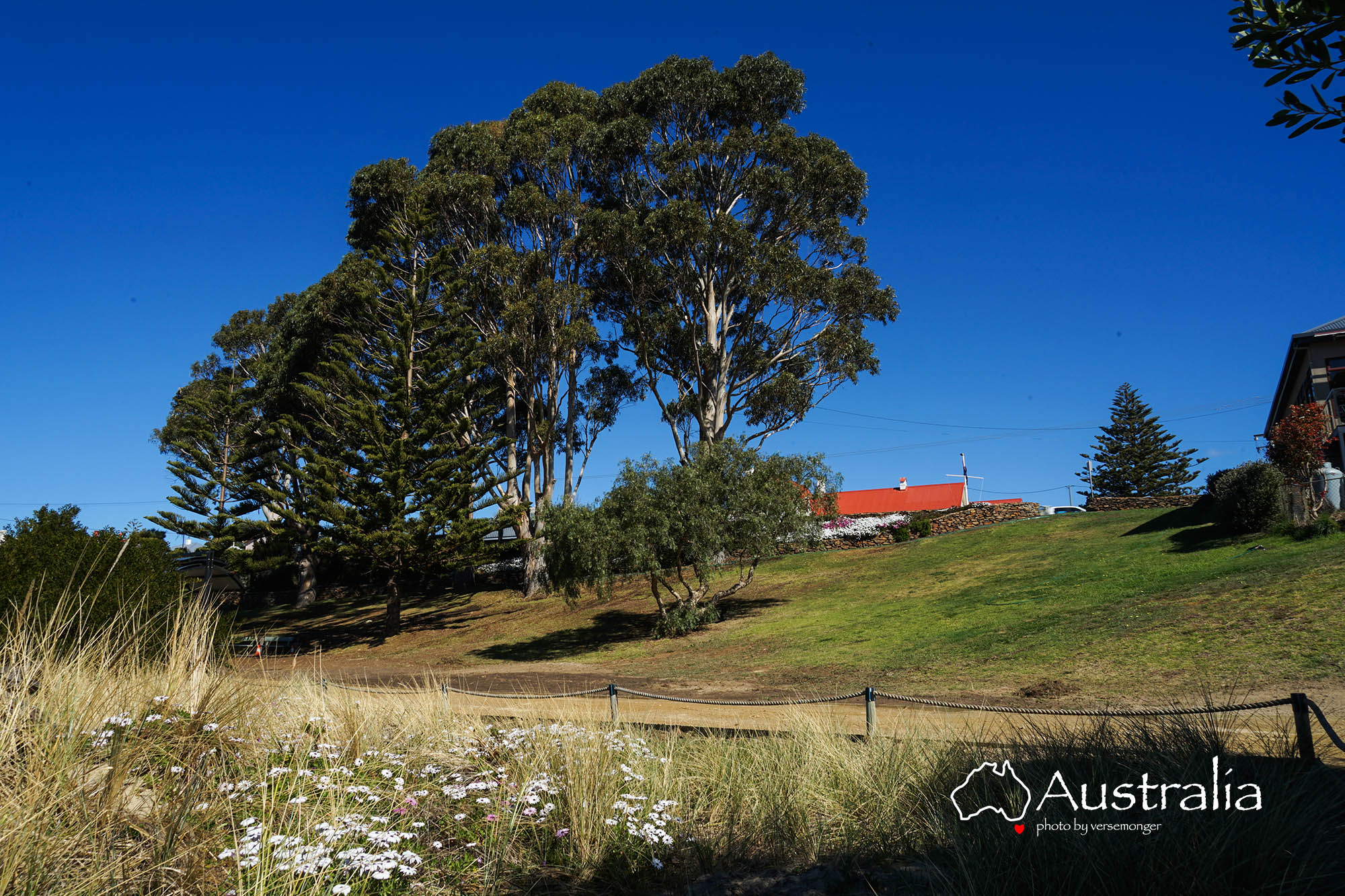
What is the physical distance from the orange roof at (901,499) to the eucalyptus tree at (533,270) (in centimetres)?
2022

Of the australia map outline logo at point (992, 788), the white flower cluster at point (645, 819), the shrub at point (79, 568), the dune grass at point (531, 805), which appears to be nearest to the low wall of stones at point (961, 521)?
the shrub at point (79, 568)

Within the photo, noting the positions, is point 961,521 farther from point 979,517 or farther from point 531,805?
point 531,805

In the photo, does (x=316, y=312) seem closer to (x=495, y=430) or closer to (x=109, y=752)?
(x=495, y=430)

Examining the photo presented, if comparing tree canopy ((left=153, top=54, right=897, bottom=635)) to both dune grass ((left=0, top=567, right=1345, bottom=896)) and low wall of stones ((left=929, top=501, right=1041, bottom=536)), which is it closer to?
low wall of stones ((left=929, top=501, right=1041, bottom=536))

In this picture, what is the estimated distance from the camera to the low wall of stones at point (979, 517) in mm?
33031

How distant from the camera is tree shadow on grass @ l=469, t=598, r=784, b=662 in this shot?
71.0 feet

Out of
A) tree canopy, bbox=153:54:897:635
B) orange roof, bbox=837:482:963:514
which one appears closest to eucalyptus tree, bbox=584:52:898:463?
tree canopy, bbox=153:54:897:635

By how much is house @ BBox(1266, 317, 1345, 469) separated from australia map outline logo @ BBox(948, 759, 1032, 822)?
2456 centimetres

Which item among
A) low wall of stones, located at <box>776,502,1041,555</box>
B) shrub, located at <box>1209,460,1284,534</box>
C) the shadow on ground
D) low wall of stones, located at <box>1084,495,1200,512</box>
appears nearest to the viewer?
shrub, located at <box>1209,460,1284,534</box>

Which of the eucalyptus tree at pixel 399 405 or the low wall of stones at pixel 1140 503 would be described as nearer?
the eucalyptus tree at pixel 399 405

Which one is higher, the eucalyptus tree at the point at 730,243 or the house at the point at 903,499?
the eucalyptus tree at the point at 730,243

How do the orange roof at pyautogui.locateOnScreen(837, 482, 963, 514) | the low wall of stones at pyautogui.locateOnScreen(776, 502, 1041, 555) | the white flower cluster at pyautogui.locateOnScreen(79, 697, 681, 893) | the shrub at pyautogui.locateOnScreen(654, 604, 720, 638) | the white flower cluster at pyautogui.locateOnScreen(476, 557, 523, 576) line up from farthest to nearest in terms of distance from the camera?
the orange roof at pyautogui.locateOnScreen(837, 482, 963, 514) → the white flower cluster at pyautogui.locateOnScreen(476, 557, 523, 576) → the low wall of stones at pyautogui.locateOnScreen(776, 502, 1041, 555) → the shrub at pyautogui.locateOnScreen(654, 604, 720, 638) → the white flower cluster at pyautogui.locateOnScreen(79, 697, 681, 893)

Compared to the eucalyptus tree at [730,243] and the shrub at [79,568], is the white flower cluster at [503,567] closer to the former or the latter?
the eucalyptus tree at [730,243]

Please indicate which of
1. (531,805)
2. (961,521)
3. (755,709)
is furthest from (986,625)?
(961,521)
